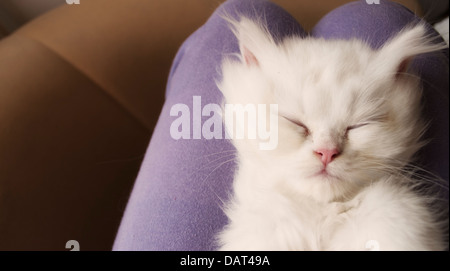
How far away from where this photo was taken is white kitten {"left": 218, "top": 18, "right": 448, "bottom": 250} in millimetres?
509

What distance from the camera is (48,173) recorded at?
85cm

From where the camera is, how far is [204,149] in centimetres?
78

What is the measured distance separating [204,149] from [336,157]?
0.35 metres

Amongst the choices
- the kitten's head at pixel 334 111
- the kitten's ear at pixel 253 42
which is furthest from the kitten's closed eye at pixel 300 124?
the kitten's ear at pixel 253 42

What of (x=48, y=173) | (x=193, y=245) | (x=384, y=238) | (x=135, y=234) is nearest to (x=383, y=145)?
(x=384, y=238)

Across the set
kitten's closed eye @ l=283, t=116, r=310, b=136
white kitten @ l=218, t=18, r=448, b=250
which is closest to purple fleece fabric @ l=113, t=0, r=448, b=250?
white kitten @ l=218, t=18, r=448, b=250

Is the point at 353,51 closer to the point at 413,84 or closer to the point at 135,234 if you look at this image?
the point at 413,84

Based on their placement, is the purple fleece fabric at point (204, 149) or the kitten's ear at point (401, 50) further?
the purple fleece fabric at point (204, 149)

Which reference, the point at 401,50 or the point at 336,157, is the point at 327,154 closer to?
the point at 336,157

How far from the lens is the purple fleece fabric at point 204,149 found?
2.30 feet

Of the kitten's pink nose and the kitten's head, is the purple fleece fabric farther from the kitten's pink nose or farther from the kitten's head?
the kitten's pink nose

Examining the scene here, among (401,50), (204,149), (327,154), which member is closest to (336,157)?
(327,154)

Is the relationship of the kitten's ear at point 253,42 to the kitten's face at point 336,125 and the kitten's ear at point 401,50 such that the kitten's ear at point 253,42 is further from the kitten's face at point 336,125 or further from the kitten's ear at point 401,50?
the kitten's ear at point 401,50

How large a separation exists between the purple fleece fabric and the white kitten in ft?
0.41
